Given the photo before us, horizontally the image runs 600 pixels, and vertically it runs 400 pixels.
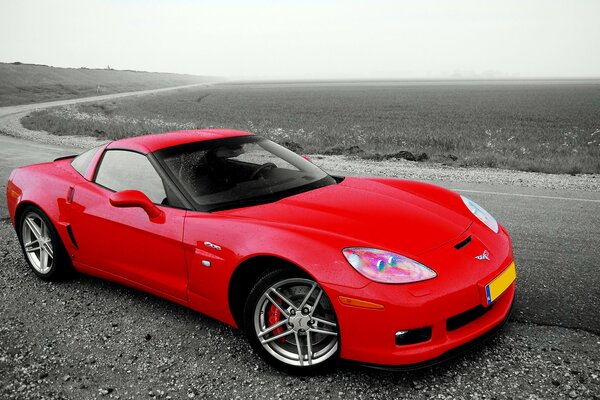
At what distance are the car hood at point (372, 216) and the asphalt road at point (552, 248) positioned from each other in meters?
0.93

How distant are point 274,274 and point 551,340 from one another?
5.72ft

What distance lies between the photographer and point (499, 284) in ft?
9.04

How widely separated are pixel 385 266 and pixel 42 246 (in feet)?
10.2

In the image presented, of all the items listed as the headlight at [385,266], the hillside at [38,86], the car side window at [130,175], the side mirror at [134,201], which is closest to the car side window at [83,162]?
the car side window at [130,175]

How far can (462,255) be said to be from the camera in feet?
Answer: 8.98

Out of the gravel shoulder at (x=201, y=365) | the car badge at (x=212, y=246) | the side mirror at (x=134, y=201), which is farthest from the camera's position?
the side mirror at (x=134, y=201)

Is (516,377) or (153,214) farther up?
(153,214)

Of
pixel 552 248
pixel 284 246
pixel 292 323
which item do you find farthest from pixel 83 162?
pixel 552 248

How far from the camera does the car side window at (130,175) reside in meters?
3.40

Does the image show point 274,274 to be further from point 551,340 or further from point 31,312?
point 31,312

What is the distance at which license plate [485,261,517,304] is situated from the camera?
2642 mm

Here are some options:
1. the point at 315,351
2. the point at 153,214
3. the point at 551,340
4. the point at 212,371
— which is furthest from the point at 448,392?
the point at 153,214

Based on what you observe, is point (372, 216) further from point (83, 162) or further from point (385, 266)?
point (83, 162)

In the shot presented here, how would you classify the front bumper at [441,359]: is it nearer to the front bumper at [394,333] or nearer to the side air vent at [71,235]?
the front bumper at [394,333]
